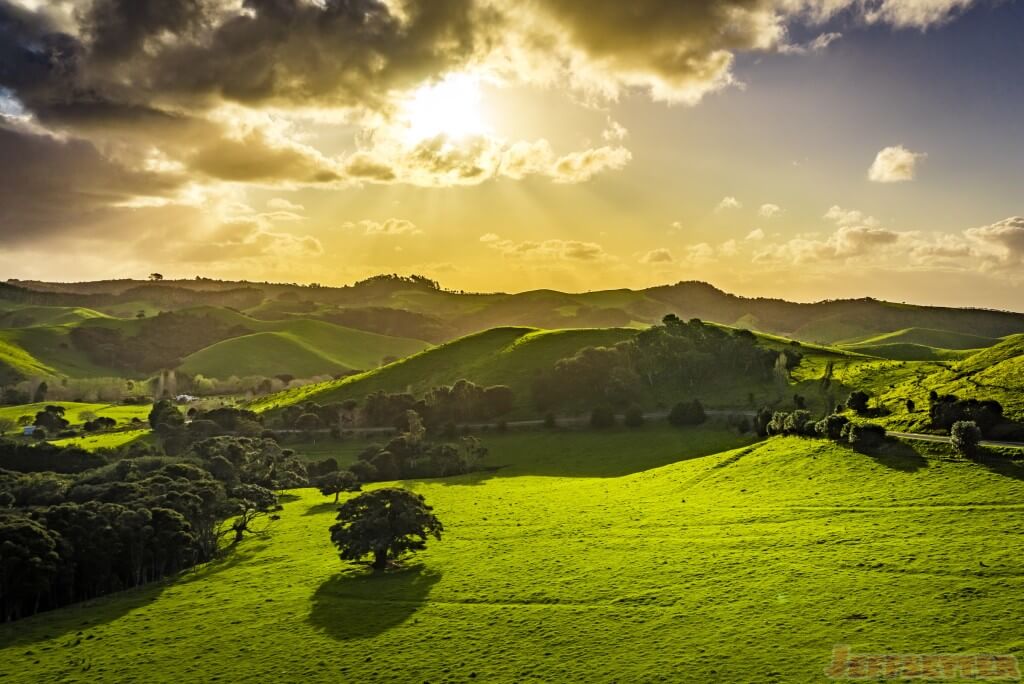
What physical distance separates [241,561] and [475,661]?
4837 cm

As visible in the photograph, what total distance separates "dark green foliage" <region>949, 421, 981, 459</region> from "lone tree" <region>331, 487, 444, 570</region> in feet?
202

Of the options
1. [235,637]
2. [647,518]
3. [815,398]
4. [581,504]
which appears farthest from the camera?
[815,398]

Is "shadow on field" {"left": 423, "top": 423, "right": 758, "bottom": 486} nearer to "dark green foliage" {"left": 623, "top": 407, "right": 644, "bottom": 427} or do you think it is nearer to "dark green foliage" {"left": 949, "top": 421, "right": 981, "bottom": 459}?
"dark green foliage" {"left": 623, "top": 407, "right": 644, "bottom": 427}

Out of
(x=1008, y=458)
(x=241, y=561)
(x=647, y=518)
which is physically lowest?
(x=241, y=561)

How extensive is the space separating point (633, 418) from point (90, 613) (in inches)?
4418

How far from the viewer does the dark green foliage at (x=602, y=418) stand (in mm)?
162125

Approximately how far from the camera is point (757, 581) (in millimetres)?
60969

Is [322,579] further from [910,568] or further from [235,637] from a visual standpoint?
[910,568]

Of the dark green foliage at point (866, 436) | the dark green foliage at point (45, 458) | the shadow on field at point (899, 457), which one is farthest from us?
the dark green foliage at point (45, 458)

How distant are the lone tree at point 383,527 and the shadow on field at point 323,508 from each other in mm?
30637

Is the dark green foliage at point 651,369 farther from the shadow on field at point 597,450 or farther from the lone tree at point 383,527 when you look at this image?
the lone tree at point 383,527

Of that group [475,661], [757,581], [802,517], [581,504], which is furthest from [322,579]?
[802,517]

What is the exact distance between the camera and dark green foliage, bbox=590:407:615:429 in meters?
162

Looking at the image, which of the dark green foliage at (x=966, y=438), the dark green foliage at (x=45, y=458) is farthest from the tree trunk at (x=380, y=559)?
the dark green foliage at (x=45, y=458)
